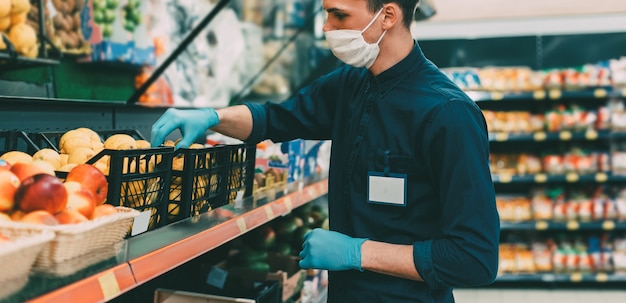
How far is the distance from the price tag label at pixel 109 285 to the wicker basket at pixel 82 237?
0.28 feet

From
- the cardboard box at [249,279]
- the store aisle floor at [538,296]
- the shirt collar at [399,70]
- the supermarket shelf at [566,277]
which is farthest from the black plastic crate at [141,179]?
the supermarket shelf at [566,277]

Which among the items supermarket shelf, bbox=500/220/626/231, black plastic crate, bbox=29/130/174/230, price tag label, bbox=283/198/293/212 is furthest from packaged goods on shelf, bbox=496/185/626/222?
black plastic crate, bbox=29/130/174/230

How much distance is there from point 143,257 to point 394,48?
982mm

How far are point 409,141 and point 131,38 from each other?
5.86ft

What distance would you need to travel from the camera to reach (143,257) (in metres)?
1.24

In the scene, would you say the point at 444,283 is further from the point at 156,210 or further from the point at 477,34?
the point at 477,34

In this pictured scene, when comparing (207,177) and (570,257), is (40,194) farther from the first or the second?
(570,257)

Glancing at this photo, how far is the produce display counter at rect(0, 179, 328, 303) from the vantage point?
3.24 ft

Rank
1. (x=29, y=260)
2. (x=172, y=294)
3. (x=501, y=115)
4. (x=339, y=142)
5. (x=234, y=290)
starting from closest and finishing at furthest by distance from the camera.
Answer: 1. (x=29, y=260)
2. (x=339, y=142)
3. (x=172, y=294)
4. (x=234, y=290)
5. (x=501, y=115)

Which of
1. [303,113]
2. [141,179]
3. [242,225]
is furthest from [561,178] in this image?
[141,179]

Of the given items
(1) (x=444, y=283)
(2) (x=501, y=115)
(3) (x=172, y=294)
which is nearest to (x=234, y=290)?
(3) (x=172, y=294)

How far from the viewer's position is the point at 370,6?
173 centimetres

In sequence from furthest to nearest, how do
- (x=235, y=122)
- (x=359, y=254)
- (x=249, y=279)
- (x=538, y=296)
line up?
(x=538, y=296)
(x=249, y=279)
(x=235, y=122)
(x=359, y=254)

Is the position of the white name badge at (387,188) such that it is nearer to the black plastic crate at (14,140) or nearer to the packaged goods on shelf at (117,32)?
the black plastic crate at (14,140)
